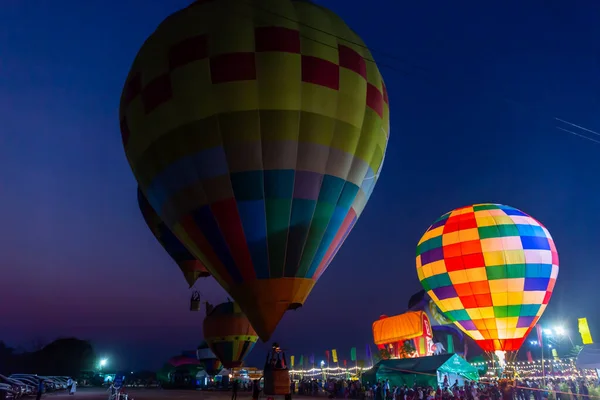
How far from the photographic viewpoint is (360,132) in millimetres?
9703

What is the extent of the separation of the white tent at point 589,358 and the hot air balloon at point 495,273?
2591mm

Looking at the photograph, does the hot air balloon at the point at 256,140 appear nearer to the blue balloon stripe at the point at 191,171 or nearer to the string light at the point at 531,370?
the blue balloon stripe at the point at 191,171

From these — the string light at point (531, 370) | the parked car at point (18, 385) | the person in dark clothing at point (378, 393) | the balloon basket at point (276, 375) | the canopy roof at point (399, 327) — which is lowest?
the string light at point (531, 370)

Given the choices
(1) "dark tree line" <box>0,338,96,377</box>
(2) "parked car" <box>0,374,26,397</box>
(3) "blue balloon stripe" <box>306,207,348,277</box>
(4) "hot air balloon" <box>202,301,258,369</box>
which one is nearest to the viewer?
(3) "blue balloon stripe" <box>306,207,348,277</box>

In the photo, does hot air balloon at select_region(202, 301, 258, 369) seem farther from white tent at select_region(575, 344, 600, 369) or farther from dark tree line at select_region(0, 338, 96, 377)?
dark tree line at select_region(0, 338, 96, 377)

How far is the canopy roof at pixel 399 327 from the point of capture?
25.3m

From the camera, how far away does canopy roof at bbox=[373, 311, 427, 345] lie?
83.1 ft

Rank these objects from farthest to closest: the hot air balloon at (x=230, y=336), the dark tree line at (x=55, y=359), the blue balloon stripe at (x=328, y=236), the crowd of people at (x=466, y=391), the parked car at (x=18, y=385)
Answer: the dark tree line at (x=55, y=359) < the hot air balloon at (x=230, y=336) < the parked car at (x=18, y=385) < the crowd of people at (x=466, y=391) < the blue balloon stripe at (x=328, y=236)

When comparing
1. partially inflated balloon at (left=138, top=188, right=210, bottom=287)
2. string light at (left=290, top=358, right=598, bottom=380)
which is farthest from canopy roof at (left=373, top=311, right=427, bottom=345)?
partially inflated balloon at (left=138, top=188, right=210, bottom=287)

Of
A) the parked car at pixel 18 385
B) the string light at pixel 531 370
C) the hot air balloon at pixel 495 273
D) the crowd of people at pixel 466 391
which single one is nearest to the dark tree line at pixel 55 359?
the string light at pixel 531 370

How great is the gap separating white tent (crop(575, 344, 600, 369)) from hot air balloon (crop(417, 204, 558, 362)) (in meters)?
2.59

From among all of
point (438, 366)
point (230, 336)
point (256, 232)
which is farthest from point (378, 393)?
point (256, 232)

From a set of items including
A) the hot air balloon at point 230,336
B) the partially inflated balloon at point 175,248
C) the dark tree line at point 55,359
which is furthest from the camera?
the dark tree line at point 55,359

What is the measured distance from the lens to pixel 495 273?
1745 cm
